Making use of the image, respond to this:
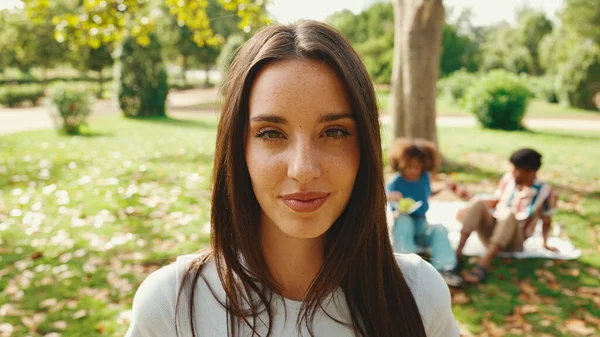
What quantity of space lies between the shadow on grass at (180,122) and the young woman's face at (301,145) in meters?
15.3

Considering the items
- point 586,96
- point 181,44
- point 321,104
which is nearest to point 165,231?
point 321,104

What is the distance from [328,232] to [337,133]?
0.34 metres

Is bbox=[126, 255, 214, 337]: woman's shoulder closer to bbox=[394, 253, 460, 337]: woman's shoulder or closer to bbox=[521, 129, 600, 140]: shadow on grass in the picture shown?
bbox=[394, 253, 460, 337]: woman's shoulder

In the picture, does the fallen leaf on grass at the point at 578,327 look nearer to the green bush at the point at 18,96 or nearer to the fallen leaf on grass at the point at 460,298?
the fallen leaf on grass at the point at 460,298

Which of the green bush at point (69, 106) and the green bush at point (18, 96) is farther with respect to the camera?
the green bush at point (18, 96)

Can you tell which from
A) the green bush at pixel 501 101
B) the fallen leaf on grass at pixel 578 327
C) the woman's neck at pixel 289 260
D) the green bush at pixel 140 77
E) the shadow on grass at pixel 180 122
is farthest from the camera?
the green bush at pixel 140 77

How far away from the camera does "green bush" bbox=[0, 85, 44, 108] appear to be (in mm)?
23078

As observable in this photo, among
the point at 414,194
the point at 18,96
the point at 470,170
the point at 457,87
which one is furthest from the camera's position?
the point at 457,87

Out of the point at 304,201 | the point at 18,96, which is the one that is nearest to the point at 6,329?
the point at 304,201

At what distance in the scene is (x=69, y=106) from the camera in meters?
13.2

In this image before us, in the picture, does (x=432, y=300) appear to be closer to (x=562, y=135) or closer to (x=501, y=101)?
(x=501, y=101)

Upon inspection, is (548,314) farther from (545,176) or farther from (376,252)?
(545,176)

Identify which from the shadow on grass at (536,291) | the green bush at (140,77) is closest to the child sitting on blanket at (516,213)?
the shadow on grass at (536,291)

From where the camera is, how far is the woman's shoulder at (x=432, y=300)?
1337mm
